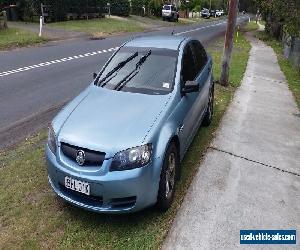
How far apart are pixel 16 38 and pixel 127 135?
1811 cm

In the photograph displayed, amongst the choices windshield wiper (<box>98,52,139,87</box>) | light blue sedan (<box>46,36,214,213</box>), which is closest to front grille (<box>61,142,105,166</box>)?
light blue sedan (<box>46,36,214,213</box>)

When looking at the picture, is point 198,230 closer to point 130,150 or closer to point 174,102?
point 130,150

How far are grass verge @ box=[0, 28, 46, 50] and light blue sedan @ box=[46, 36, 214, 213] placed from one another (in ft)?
47.5

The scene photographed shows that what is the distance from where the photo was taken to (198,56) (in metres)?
7.05

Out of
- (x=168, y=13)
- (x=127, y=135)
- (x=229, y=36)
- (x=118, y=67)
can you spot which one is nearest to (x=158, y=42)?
(x=118, y=67)

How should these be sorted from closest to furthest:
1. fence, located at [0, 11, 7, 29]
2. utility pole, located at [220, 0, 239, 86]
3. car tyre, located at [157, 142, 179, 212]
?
car tyre, located at [157, 142, 179, 212], utility pole, located at [220, 0, 239, 86], fence, located at [0, 11, 7, 29]

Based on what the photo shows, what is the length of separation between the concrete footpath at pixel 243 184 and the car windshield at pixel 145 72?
150 cm

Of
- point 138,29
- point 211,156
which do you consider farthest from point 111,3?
point 211,156

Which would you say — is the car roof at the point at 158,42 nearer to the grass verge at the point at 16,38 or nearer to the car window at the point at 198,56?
the car window at the point at 198,56

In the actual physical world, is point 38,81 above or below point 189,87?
below

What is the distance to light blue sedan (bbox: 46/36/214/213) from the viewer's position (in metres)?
4.15

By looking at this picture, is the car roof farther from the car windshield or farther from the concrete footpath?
the concrete footpath

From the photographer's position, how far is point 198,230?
14.8 feet

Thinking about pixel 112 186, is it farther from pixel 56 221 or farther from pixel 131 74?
pixel 131 74
